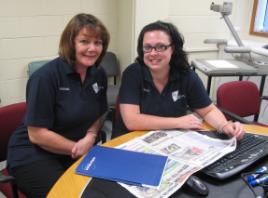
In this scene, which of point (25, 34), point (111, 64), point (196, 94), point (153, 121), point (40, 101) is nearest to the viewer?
point (40, 101)

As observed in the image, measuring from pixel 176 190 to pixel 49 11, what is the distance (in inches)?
92.7

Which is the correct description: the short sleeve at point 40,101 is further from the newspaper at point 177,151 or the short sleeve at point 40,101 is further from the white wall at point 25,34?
the white wall at point 25,34

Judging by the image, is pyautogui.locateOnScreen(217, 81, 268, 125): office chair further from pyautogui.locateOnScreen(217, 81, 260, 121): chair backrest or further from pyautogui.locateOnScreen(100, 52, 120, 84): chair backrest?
pyautogui.locateOnScreen(100, 52, 120, 84): chair backrest

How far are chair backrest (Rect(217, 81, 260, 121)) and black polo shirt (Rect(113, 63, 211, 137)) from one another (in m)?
0.53

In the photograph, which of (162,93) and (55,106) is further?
(162,93)

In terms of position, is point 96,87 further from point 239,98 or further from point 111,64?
point 111,64

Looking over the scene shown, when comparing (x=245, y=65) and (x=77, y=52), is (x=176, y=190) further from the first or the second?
(x=245, y=65)

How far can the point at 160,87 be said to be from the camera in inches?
65.9

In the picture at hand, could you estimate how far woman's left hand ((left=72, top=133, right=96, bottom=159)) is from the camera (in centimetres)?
152

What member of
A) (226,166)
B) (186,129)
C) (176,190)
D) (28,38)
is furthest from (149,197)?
(28,38)

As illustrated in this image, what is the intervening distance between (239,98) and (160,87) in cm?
91

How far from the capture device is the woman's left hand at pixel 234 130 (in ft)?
4.61

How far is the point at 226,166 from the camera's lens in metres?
1.14

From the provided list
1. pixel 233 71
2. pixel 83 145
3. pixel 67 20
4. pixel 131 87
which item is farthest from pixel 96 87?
pixel 67 20
